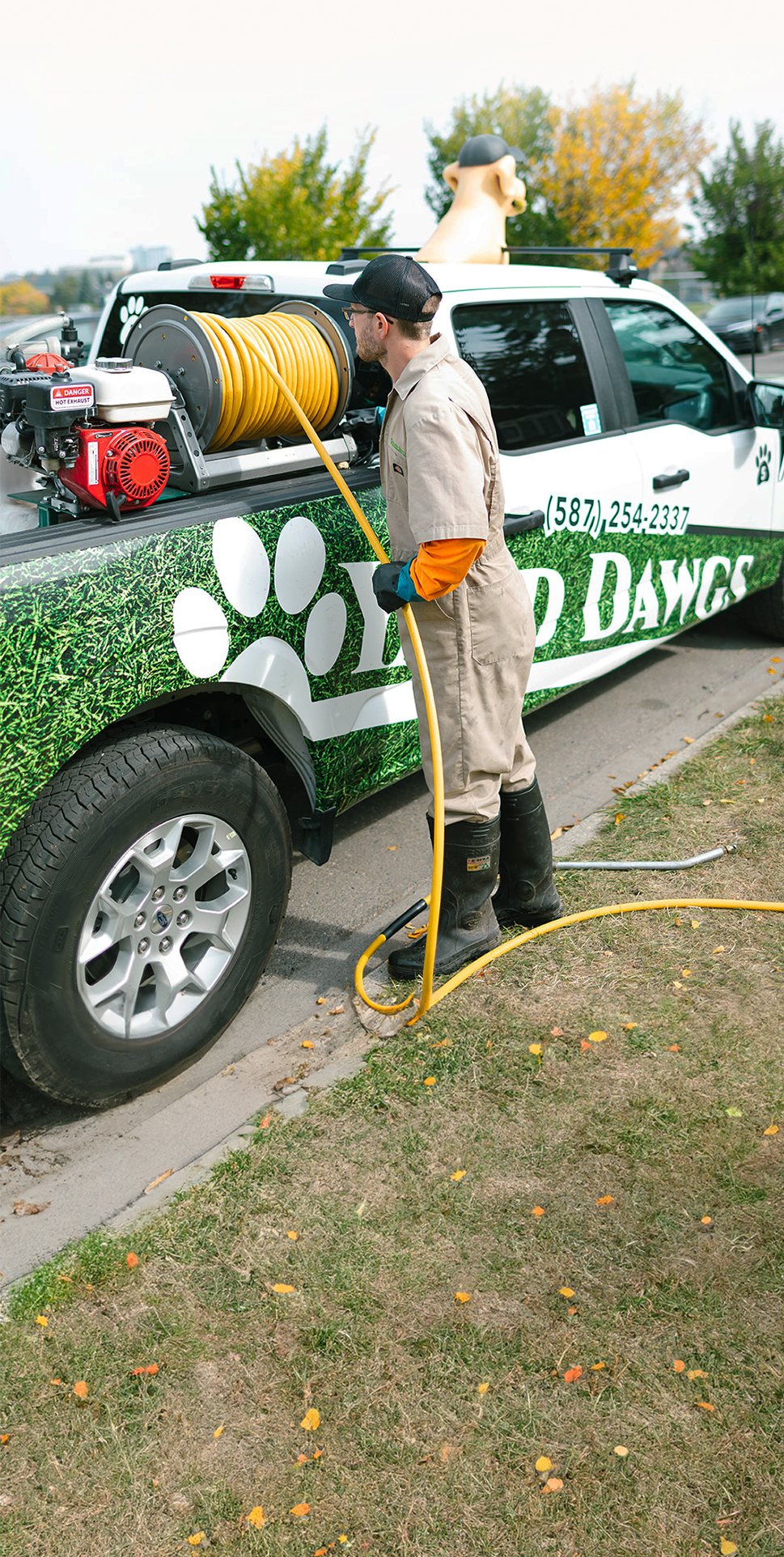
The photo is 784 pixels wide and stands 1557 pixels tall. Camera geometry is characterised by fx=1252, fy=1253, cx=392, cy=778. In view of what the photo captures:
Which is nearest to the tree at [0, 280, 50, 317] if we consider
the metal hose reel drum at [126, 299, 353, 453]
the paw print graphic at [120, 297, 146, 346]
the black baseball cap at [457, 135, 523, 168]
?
the black baseball cap at [457, 135, 523, 168]

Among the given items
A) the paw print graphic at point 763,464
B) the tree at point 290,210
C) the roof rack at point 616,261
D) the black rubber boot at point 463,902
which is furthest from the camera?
the tree at point 290,210

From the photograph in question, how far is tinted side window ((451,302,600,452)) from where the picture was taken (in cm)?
416

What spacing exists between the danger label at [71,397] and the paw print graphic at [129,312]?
1805 millimetres

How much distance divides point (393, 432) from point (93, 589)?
1.00 metres

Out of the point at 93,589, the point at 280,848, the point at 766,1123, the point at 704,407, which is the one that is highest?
the point at 93,589

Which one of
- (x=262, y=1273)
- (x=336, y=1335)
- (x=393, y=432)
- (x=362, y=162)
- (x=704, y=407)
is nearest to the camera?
(x=336, y=1335)

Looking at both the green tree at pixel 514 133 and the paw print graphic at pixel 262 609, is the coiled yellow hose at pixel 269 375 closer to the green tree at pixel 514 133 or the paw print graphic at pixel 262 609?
the paw print graphic at pixel 262 609

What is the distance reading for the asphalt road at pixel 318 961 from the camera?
9.93 ft

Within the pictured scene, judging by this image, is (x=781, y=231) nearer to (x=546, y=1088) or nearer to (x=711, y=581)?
(x=711, y=581)

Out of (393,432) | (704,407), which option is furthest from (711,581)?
(393,432)

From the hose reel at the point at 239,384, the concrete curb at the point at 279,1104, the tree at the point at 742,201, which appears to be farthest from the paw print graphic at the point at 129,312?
the tree at the point at 742,201

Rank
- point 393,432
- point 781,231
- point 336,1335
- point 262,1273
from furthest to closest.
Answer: point 781,231
point 393,432
point 262,1273
point 336,1335

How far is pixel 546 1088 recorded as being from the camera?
321cm

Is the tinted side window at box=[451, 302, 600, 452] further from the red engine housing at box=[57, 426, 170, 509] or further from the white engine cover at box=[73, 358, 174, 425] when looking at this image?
the red engine housing at box=[57, 426, 170, 509]
